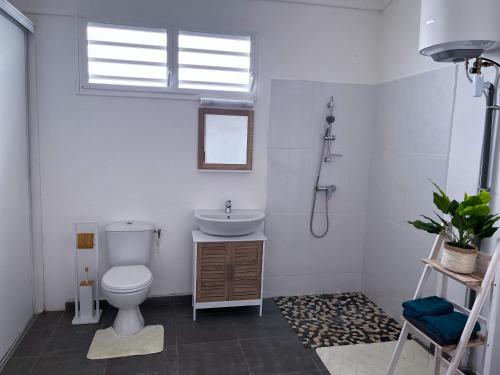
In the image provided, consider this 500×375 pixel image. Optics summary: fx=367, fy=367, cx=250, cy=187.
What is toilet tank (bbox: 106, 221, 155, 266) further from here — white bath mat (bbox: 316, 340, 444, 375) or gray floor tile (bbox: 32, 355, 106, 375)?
white bath mat (bbox: 316, 340, 444, 375)

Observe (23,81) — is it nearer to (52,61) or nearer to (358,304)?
(52,61)

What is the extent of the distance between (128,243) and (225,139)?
1.18 m

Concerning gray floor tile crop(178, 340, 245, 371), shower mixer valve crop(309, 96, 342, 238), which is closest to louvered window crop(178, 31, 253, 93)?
shower mixer valve crop(309, 96, 342, 238)

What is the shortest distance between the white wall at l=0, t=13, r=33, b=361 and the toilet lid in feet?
2.02

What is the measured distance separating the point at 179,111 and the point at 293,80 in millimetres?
1038

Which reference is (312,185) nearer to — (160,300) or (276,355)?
(276,355)

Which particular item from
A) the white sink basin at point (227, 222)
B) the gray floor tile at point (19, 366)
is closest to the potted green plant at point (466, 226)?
the white sink basin at point (227, 222)

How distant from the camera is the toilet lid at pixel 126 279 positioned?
257 centimetres

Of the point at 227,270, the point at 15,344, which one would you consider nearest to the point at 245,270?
the point at 227,270

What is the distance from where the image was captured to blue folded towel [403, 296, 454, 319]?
1.86 metres

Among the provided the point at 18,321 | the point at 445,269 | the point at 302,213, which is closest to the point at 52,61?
the point at 18,321

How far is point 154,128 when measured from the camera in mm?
3061

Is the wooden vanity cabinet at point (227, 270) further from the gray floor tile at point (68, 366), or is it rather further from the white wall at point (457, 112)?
the white wall at point (457, 112)

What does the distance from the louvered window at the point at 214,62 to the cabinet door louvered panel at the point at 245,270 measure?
1355mm
